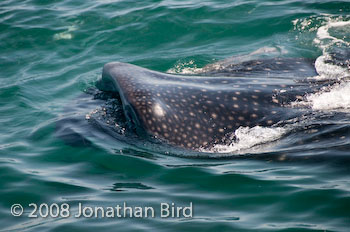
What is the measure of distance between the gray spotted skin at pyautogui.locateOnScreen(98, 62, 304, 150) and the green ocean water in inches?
12.0

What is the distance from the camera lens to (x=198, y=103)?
625cm

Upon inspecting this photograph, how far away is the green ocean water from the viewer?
458 cm

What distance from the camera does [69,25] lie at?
41.0ft

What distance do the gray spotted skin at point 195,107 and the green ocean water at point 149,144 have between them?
0.30 m

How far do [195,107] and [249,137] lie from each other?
2.59ft

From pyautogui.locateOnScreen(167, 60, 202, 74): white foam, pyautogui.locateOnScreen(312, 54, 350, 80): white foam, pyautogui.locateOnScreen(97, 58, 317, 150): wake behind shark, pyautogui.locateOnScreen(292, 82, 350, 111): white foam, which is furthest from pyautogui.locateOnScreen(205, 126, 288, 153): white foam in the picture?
pyautogui.locateOnScreen(167, 60, 202, 74): white foam

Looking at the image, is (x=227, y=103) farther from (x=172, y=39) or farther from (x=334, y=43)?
(x=172, y=39)

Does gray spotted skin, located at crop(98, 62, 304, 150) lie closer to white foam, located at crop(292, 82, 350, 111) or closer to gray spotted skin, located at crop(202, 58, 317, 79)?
white foam, located at crop(292, 82, 350, 111)

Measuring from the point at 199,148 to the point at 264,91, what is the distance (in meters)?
1.27

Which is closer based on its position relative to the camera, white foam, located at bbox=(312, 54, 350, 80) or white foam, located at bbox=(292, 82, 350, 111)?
white foam, located at bbox=(292, 82, 350, 111)

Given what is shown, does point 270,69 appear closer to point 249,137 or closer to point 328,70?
point 328,70

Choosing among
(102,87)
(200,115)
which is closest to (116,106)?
(102,87)

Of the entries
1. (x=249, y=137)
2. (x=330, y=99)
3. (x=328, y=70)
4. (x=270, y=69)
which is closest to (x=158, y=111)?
(x=249, y=137)

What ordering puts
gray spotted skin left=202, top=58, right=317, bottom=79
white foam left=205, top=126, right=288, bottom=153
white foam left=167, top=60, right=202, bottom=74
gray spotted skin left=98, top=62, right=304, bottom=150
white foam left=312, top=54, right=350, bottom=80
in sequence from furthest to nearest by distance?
white foam left=167, top=60, right=202, bottom=74, gray spotted skin left=202, top=58, right=317, bottom=79, white foam left=312, top=54, right=350, bottom=80, gray spotted skin left=98, top=62, right=304, bottom=150, white foam left=205, top=126, right=288, bottom=153
